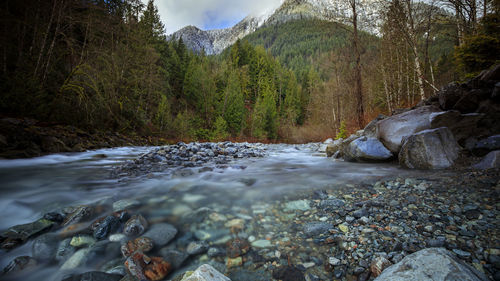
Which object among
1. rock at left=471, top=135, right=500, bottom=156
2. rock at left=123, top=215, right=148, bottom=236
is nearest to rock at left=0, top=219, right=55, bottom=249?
rock at left=123, top=215, right=148, bottom=236

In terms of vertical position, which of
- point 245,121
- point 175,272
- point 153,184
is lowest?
point 175,272

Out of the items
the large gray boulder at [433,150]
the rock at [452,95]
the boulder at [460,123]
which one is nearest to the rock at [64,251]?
the large gray boulder at [433,150]

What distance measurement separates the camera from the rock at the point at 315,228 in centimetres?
176

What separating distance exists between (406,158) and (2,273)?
17.8ft

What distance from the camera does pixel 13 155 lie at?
4.59m

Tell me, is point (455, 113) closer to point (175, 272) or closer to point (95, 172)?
point (175, 272)

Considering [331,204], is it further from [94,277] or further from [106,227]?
[106,227]

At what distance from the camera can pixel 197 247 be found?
1623 millimetres

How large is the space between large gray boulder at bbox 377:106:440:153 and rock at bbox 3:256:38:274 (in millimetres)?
5931

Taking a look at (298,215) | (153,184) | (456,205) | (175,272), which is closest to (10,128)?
(153,184)

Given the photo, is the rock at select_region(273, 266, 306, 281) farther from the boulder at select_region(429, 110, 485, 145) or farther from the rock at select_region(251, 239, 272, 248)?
the boulder at select_region(429, 110, 485, 145)

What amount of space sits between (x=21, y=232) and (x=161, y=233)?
3.82 feet

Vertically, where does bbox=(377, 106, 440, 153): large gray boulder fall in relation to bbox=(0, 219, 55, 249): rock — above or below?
above

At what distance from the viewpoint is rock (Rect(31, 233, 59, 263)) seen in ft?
4.84
